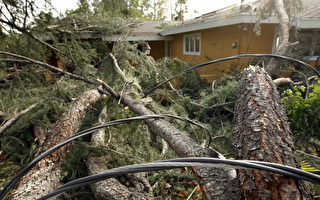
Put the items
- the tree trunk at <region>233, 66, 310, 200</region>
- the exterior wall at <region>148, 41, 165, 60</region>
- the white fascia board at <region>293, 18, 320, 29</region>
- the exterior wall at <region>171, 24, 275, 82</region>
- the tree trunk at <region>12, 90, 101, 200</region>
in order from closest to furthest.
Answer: the tree trunk at <region>233, 66, 310, 200</region> < the tree trunk at <region>12, 90, 101, 200</region> < the white fascia board at <region>293, 18, 320, 29</region> < the exterior wall at <region>171, 24, 275, 82</region> < the exterior wall at <region>148, 41, 165, 60</region>

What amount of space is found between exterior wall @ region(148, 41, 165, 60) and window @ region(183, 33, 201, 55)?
1.66m

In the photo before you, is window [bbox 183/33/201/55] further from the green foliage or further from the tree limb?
the tree limb

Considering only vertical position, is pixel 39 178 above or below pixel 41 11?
below

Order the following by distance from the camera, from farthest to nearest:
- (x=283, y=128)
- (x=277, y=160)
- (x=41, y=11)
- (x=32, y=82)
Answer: (x=32, y=82)
(x=41, y=11)
(x=283, y=128)
(x=277, y=160)

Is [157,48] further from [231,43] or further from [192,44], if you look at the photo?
[231,43]

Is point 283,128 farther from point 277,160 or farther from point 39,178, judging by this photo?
point 39,178

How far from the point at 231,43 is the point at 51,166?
20.2 feet

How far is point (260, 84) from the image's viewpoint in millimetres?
1568

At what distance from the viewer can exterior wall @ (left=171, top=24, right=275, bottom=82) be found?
219 inches

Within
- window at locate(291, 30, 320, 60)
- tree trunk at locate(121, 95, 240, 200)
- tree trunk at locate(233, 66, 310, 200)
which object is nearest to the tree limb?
tree trunk at locate(121, 95, 240, 200)

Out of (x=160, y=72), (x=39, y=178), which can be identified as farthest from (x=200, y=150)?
(x=160, y=72)

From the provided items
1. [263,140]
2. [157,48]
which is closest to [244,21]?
[263,140]

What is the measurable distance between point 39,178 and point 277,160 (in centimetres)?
164

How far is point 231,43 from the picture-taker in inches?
232
